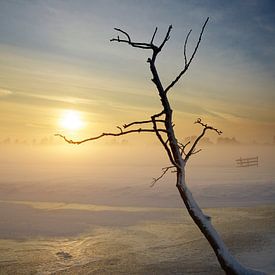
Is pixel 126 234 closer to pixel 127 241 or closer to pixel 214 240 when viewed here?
pixel 127 241

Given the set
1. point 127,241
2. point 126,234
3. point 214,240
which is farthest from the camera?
point 126,234

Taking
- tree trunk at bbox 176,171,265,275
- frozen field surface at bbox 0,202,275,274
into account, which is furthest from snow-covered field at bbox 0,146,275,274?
tree trunk at bbox 176,171,265,275

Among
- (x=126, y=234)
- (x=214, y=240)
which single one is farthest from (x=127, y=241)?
(x=214, y=240)

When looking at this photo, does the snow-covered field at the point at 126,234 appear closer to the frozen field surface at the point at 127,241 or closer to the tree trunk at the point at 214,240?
the frozen field surface at the point at 127,241

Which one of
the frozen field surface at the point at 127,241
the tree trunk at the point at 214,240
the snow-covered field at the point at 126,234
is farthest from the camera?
the snow-covered field at the point at 126,234

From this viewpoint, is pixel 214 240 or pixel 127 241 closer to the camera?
pixel 214 240

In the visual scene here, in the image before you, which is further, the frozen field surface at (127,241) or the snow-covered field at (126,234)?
the snow-covered field at (126,234)

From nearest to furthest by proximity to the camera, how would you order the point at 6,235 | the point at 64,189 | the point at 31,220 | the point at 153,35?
the point at 153,35
the point at 6,235
the point at 31,220
the point at 64,189

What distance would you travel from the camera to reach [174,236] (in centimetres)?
1497

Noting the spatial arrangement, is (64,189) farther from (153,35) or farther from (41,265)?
(153,35)

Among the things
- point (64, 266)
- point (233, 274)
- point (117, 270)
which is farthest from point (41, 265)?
point (233, 274)

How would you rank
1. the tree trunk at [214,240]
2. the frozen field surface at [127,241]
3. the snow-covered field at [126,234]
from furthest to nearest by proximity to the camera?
1. the snow-covered field at [126,234]
2. the frozen field surface at [127,241]
3. the tree trunk at [214,240]

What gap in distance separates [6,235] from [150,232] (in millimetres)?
6565

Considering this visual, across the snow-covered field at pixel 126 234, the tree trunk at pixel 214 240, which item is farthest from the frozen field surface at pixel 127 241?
the tree trunk at pixel 214 240
